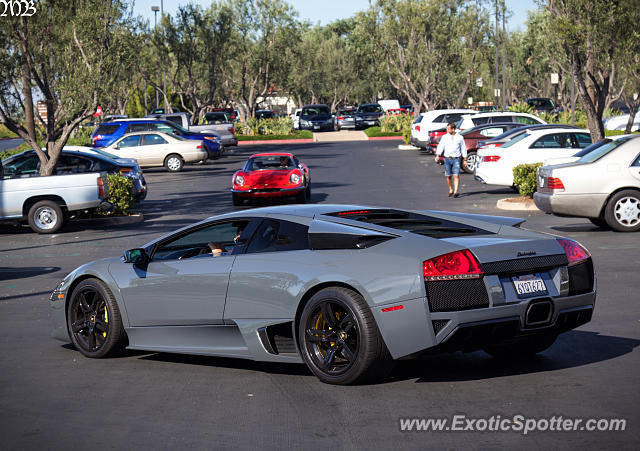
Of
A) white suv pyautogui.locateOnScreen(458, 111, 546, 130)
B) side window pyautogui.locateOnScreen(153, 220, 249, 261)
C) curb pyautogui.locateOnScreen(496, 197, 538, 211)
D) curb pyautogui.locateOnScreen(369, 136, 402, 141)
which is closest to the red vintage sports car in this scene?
curb pyautogui.locateOnScreen(496, 197, 538, 211)

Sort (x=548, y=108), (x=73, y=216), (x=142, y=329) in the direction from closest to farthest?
(x=142, y=329), (x=73, y=216), (x=548, y=108)

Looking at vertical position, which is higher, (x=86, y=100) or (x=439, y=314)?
(x=86, y=100)

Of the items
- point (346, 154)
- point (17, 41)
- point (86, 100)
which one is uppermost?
point (17, 41)

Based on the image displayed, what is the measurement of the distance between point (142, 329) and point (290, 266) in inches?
65.0

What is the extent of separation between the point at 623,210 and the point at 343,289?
10599 mm

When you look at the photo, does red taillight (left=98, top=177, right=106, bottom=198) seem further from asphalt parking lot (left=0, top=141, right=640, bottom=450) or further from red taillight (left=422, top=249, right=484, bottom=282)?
red taillight (left=422, top=249, right=484, bottom=282)

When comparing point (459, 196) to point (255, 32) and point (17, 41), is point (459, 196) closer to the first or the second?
point (17, 41)

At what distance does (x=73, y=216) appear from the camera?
20.3m

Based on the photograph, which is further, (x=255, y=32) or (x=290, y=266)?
(x=255, y=32)

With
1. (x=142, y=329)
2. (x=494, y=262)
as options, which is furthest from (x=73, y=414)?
(x=494, y=262)

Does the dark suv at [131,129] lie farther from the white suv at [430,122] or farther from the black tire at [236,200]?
the black tire at [236,200]

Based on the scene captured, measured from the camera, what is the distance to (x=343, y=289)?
20.7 feet

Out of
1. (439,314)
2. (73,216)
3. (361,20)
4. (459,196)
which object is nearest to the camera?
(439,314)

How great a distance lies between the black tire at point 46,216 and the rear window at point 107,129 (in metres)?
19.8
